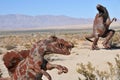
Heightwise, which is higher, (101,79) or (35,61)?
(35,61)

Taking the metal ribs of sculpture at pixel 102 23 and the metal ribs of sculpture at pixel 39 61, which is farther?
the metal ribs of sculpture at pixel 102 23

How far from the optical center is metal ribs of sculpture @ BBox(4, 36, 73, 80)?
5.48 m

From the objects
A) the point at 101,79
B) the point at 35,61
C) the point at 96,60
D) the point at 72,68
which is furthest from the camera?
the point at 96,60

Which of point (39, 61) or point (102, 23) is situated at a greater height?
point (39, 61)

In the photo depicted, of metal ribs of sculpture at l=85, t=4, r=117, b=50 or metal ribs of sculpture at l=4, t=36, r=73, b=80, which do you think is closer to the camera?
metal ribs of sculpture at l=4, t=36, r=73, b=80

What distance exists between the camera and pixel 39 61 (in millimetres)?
5816

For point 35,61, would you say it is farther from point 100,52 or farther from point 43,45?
point 100,52

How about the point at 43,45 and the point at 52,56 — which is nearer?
the point at 43,45

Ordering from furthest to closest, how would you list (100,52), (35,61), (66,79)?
(100,52) → (66,79) → (35,61)

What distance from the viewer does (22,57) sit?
6203 millimetres

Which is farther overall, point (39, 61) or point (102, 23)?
point (102, 23)

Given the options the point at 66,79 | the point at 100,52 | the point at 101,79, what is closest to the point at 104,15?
the point at 100,52

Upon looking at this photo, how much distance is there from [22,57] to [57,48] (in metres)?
0.96

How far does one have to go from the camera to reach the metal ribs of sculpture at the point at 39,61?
5484 millimetres
